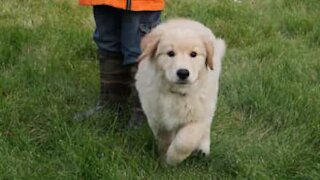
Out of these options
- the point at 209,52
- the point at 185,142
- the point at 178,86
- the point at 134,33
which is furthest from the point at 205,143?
the point at 134,33

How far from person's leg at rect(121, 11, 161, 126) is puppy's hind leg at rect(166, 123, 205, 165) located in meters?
0.46

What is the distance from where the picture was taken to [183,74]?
8.73 ft

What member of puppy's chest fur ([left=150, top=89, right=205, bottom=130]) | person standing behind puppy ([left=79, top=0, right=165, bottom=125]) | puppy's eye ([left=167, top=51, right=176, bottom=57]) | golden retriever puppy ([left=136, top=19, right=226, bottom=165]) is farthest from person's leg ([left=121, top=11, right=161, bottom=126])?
puppy's eye ([left=167, top=51, right=176, bottom=57])

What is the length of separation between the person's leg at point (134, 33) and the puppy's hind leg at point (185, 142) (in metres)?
0.46

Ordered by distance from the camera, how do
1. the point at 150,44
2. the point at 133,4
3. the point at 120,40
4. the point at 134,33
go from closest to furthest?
the point at 150,44 → the point at 133,4 → the point at 134,33 → the point at 120,40

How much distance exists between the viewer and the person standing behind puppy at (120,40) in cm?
321

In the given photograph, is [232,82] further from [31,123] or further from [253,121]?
[31,123]

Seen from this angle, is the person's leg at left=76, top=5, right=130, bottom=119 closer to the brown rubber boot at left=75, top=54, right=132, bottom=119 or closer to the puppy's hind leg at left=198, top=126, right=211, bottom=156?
the brown rubber boot at left=75, top=54, right=132, bottom=119

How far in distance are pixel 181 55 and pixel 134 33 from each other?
0.62 meters

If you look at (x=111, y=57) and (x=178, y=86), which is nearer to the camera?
(x=178, y=86)

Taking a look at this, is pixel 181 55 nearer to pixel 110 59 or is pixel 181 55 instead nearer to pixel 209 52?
pixel 209 52

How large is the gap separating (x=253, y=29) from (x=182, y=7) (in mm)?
630

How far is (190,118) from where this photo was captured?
287 centimetres

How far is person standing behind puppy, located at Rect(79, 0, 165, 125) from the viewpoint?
3207mm
